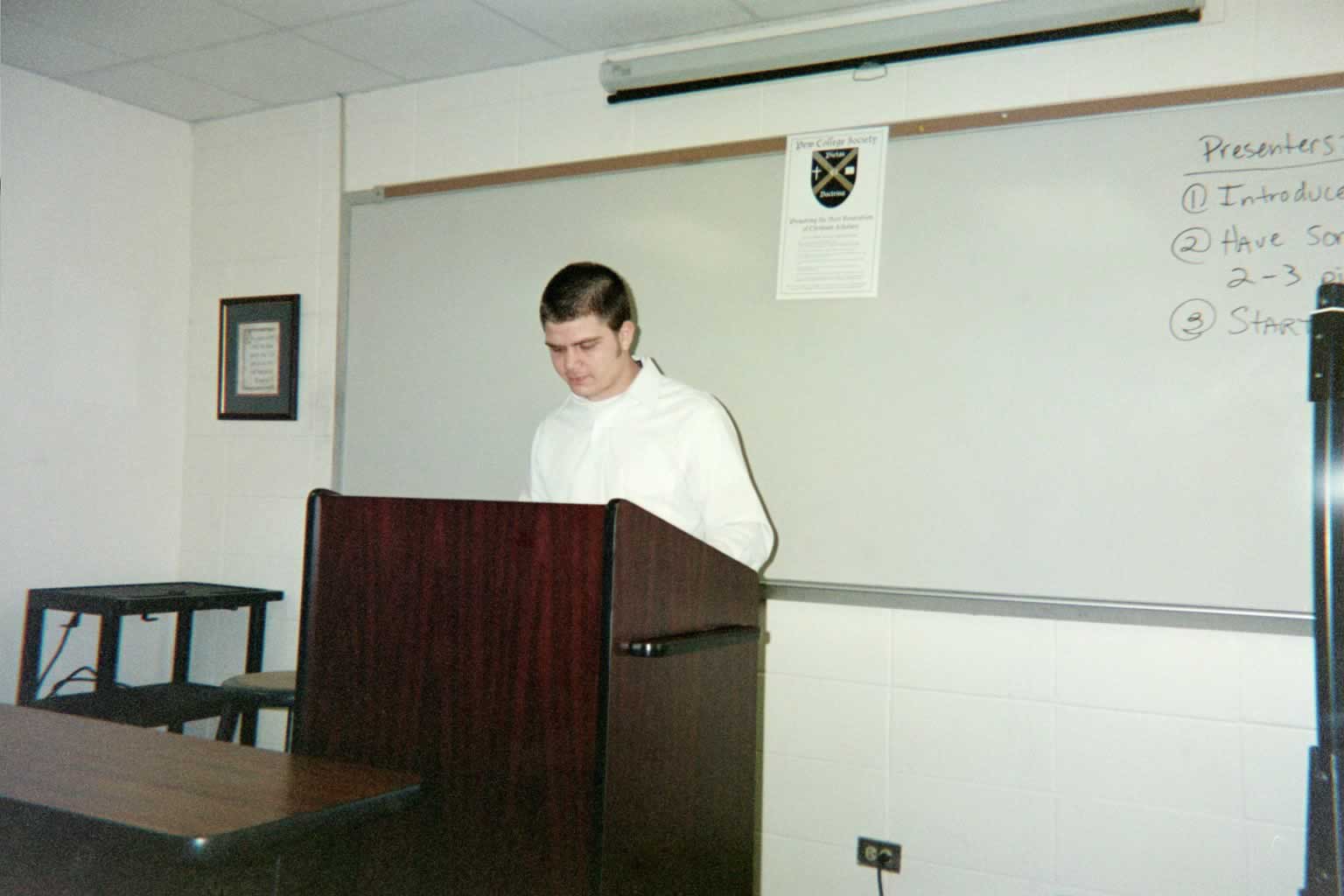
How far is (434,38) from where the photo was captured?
2.96 metres

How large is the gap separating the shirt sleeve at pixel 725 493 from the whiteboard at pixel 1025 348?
472mm

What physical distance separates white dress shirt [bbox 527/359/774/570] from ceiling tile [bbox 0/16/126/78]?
2015 mm

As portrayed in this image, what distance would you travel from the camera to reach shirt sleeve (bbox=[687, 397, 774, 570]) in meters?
2.02

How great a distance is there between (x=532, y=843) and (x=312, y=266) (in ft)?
8.39

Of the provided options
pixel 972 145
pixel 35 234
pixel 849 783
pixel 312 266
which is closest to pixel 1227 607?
pixel 849 783

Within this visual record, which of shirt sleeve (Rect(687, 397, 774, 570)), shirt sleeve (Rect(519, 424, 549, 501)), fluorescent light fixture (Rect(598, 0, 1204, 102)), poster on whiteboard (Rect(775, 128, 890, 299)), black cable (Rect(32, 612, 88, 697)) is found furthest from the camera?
black cable (Rect(32, 612, 88, 697))

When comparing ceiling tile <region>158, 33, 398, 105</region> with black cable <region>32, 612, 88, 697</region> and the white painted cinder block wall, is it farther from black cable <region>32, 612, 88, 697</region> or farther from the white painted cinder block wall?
black cable <region>32, 612, 88, 697</region>

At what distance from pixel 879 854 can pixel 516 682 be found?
1403 mm

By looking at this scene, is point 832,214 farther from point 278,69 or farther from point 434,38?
point 278,69

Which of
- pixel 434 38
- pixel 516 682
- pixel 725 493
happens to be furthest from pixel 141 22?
→ pixel 516 682

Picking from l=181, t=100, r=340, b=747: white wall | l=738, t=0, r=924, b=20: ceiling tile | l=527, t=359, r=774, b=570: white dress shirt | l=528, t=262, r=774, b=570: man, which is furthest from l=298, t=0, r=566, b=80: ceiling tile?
l=527, t=359, r=774, b=570: white dress shirt

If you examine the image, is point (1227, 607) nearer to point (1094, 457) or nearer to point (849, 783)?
point (1094, 457)

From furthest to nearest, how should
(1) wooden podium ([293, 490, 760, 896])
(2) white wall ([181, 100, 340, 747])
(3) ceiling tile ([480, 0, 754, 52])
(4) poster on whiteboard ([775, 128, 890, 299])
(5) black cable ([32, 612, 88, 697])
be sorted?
(2) white wall ([181, 100, 340, 747]) → (5) black cable ([32, 612, 88, 697]) → (3) ceiling tile ([480, 0, 754, 52]) → (4) poster on whiteboard ([775, 128, 890, 299]) → (1) wooden podium ([293, 490, 760, 896])

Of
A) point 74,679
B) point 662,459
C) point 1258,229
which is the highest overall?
point 1258,229
